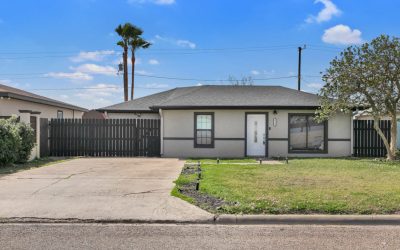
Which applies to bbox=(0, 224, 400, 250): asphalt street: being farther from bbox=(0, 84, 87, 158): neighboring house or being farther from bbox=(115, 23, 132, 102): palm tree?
bbox=(115, 23, 132, 102): palm tree

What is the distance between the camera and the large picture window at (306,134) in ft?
65.6

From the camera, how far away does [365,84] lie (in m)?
16.8

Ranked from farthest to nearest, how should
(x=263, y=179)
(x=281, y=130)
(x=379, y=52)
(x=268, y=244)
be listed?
(x=281, y=130) → (x=379, y=52) → (x=263, y=179) → (x=268, y=244)

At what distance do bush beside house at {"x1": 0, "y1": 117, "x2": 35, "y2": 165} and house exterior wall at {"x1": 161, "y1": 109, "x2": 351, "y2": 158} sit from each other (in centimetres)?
658

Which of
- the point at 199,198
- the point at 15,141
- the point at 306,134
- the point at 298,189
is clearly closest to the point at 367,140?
the point at 306,134

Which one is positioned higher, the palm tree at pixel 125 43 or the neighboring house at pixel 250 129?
the palm tree at pixel 125 43

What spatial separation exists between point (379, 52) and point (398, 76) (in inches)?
49.2

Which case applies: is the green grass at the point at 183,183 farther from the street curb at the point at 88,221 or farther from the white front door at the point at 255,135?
the white front door at the point at 255,135

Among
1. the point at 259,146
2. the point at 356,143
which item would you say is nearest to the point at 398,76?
the point at 356,143

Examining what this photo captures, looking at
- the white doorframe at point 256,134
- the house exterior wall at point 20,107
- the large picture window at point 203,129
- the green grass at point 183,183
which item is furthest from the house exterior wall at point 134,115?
the green grass at point 183,183

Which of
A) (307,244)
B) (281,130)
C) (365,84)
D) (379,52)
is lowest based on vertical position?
(307,244)

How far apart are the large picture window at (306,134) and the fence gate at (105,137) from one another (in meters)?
6.89

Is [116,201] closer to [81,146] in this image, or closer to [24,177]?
[24,177]

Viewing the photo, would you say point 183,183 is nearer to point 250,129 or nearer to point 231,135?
point 231,135
